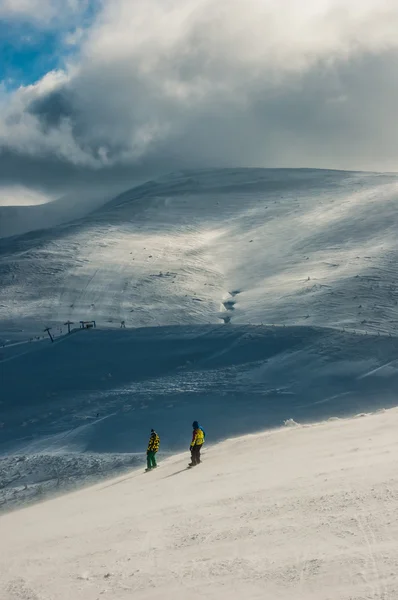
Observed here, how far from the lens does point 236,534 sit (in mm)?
9664

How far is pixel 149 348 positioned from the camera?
101ft

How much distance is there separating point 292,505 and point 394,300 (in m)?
25.1

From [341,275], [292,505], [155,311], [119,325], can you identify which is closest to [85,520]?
[292,505]

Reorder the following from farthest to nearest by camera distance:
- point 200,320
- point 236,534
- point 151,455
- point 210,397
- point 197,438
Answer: point 200,320 < point 210,397 < point 151,455 < point 197,438 < point 236,534

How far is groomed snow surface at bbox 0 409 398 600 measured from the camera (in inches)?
315

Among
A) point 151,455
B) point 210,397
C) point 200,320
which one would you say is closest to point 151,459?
point 151,455

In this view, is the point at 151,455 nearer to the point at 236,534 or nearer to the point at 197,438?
the point at 197,438

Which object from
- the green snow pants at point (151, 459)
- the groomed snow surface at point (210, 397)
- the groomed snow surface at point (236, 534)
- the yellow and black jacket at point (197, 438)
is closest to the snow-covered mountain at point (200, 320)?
the groomed snow surface at point (210, 397)

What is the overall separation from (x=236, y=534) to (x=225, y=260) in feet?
132

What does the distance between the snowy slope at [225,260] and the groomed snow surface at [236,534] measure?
59.4 feet

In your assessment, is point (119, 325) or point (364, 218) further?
point (364, 218)

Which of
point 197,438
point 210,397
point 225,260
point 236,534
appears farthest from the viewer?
point 225,260

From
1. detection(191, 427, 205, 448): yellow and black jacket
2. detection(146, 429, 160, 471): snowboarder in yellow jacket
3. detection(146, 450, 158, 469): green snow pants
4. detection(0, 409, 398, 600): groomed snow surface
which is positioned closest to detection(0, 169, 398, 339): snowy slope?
detection(146, 429, 160, 471): snowboarder in yellow jacket

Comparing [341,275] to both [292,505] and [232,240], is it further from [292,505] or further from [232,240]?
[292,505]
